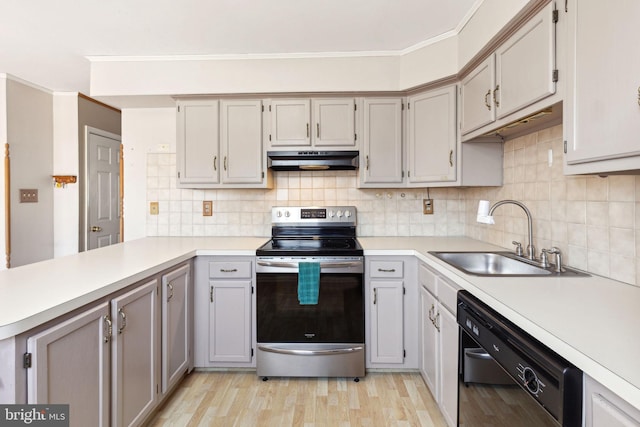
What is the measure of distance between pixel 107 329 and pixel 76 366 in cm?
20

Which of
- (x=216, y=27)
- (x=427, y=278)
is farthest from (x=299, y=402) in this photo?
(x=216, y=27)

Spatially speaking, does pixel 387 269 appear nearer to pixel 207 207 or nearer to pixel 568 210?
pixel 568 210

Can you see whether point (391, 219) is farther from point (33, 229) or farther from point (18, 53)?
point (33, 229)

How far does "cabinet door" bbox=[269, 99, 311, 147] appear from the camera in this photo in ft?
9.07

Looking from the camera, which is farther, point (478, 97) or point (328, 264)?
point (328, 264)

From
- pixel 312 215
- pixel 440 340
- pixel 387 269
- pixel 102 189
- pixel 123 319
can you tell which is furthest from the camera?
pixel 102 189

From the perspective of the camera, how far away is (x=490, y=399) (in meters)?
1.27

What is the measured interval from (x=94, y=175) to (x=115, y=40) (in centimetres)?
207

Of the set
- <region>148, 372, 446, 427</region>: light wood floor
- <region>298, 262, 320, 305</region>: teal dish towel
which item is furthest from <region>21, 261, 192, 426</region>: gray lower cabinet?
<region>298, 262, 320, 305</region>: teal dish towel

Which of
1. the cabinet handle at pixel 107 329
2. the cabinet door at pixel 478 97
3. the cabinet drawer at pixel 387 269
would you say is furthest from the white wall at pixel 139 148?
the cabinet door at pixel 478 97

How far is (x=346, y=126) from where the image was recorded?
276 centimetres

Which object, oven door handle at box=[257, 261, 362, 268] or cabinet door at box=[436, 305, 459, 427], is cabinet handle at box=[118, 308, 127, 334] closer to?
oven door handle at box=[257, 261, 362, 268]

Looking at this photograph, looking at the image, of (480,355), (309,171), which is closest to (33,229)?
(309,171)

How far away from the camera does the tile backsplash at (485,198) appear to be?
150 cm
